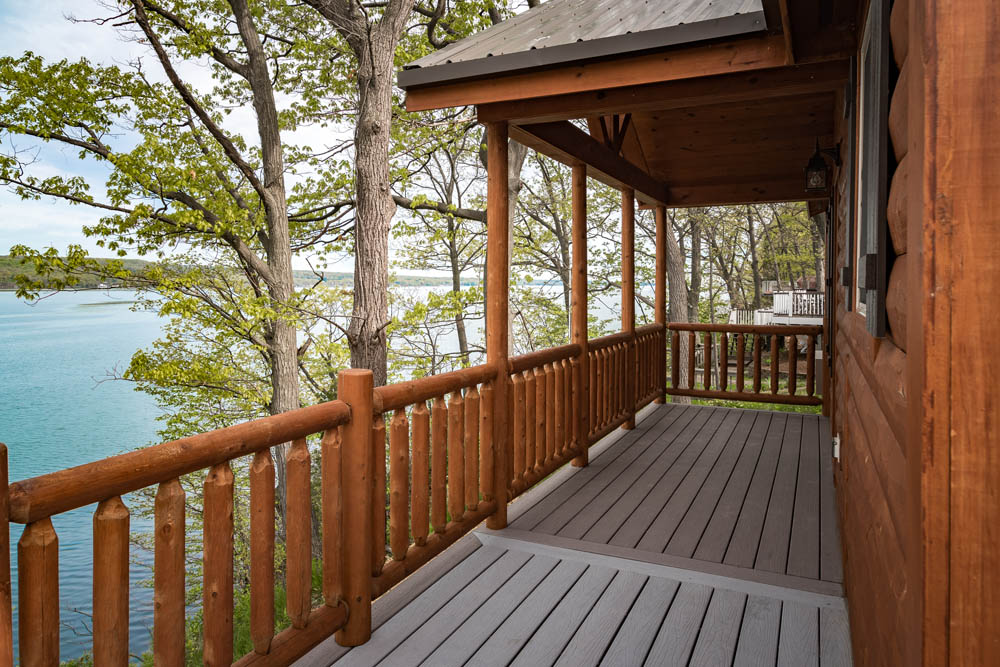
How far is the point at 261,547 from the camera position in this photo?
2.12 m

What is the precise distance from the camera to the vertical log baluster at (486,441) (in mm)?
3572

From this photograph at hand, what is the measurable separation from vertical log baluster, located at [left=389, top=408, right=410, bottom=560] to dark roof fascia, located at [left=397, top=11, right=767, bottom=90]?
5.69ft

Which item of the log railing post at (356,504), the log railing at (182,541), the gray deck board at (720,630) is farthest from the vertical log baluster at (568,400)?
the log railing at (182,541)

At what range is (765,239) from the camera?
19.5 m

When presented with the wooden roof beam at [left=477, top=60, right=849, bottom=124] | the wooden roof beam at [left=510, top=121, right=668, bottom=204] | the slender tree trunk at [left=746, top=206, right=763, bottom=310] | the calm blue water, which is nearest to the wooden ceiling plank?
the wooden roof beam at [left=477, top=60, right=849, bottom=124]

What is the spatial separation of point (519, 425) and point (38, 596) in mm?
2765

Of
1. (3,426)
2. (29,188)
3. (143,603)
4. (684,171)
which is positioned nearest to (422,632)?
(684,171)

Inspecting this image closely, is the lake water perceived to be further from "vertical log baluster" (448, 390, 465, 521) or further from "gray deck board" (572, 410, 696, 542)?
"vertical log baluster" (448, 390, 465, 521)

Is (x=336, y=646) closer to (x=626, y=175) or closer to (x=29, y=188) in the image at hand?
(x=626, y=175)

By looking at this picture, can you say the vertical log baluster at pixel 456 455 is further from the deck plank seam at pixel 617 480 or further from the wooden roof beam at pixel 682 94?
A: the wooden roof beam at pixel 682 94

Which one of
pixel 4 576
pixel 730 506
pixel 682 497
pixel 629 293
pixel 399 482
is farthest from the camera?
pixel 629 293

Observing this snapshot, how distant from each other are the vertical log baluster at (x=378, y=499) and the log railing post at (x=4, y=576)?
51.8 inches

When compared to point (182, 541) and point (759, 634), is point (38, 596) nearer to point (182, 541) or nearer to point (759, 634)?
point (182, 541)

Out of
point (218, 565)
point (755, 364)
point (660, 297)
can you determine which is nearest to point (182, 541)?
point (218, 565)
